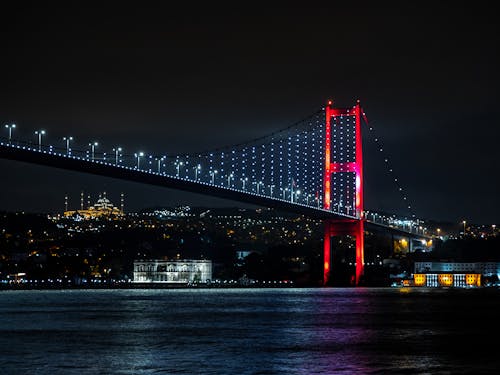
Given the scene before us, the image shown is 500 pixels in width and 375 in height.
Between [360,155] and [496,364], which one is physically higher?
[360,155]

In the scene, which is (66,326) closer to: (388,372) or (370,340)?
(370,340)

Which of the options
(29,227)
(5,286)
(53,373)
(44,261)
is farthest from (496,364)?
(29,227)

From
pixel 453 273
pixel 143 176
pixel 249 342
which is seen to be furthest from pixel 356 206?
pixel 453 273

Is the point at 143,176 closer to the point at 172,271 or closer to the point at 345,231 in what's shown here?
the point at 345,231

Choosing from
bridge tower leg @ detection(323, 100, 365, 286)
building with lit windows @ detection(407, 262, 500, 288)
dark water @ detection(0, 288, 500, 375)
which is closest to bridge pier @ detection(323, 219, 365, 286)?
bridge tower leg @ detection(323, 100, 365, 286)

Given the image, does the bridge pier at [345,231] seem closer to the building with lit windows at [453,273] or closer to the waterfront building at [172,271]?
the building with lit windows at [453,273]

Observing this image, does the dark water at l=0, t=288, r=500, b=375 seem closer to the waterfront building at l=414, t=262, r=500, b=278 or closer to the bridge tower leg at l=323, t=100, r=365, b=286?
A: the bridge tower leg at l=323, t=100, r=365, b=286
